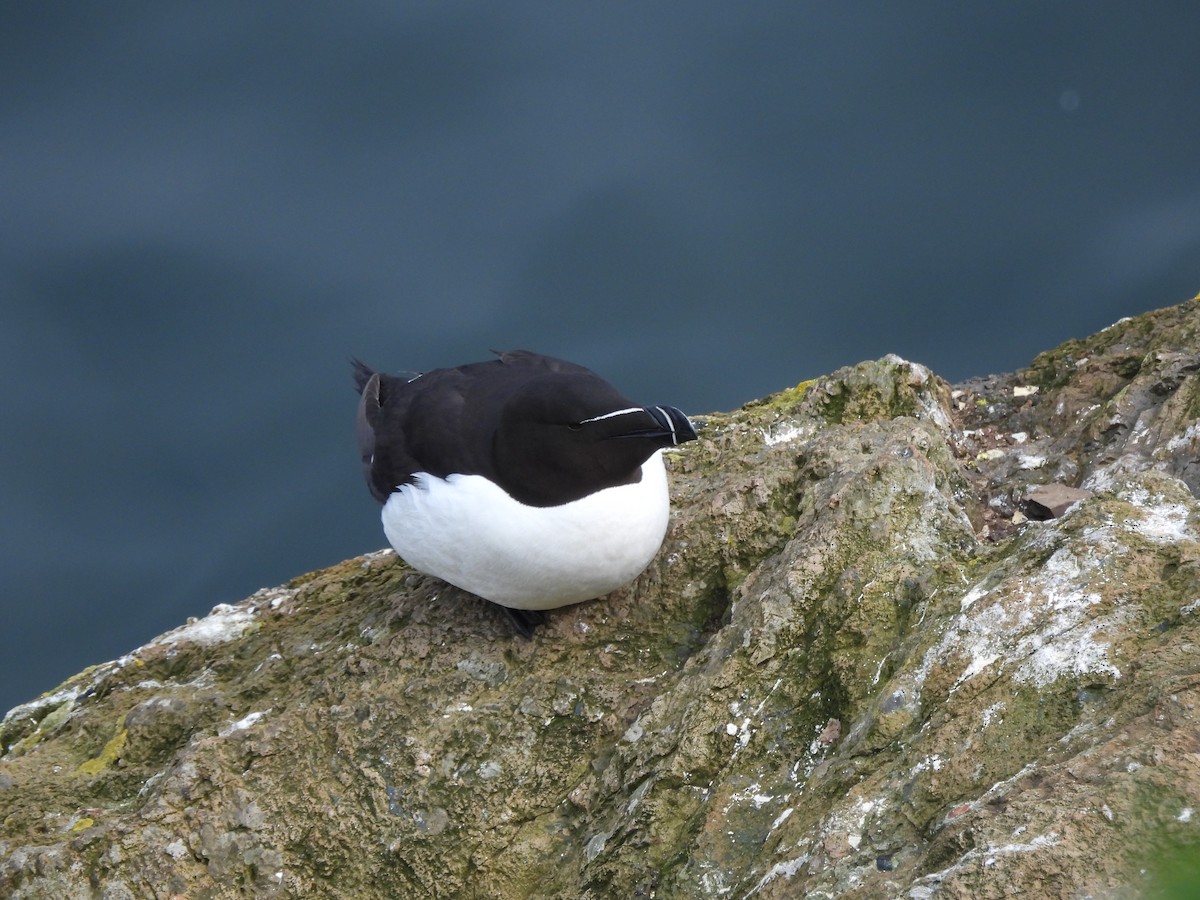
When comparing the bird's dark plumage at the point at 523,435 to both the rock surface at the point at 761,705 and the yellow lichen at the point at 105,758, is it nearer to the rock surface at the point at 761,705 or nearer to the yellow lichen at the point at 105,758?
the rock surface at the point at 761,705

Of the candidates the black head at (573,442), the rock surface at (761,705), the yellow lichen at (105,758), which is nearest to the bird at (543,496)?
the black head at (573,442)

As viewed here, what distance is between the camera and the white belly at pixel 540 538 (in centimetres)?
436

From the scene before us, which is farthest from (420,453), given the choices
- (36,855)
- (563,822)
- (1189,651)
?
A: (1189,651)

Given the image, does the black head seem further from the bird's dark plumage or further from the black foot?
the black foot

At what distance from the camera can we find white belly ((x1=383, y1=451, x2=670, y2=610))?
4359 millimetres

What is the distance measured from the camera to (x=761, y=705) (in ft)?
11.9

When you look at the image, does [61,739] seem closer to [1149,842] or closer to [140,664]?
[140,664]

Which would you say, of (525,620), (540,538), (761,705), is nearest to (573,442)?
(540,538)

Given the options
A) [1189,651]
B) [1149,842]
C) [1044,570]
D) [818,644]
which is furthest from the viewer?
[818,644]

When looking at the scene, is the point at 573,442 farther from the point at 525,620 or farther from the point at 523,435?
the point at 525,620

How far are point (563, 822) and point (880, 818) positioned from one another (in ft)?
4.27

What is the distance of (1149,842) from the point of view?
2.36m

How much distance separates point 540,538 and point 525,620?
492mm

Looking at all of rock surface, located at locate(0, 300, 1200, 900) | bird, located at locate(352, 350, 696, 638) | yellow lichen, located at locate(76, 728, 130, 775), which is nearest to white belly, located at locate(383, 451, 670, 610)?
bird, located at locate(352, 350, 696, 638)
